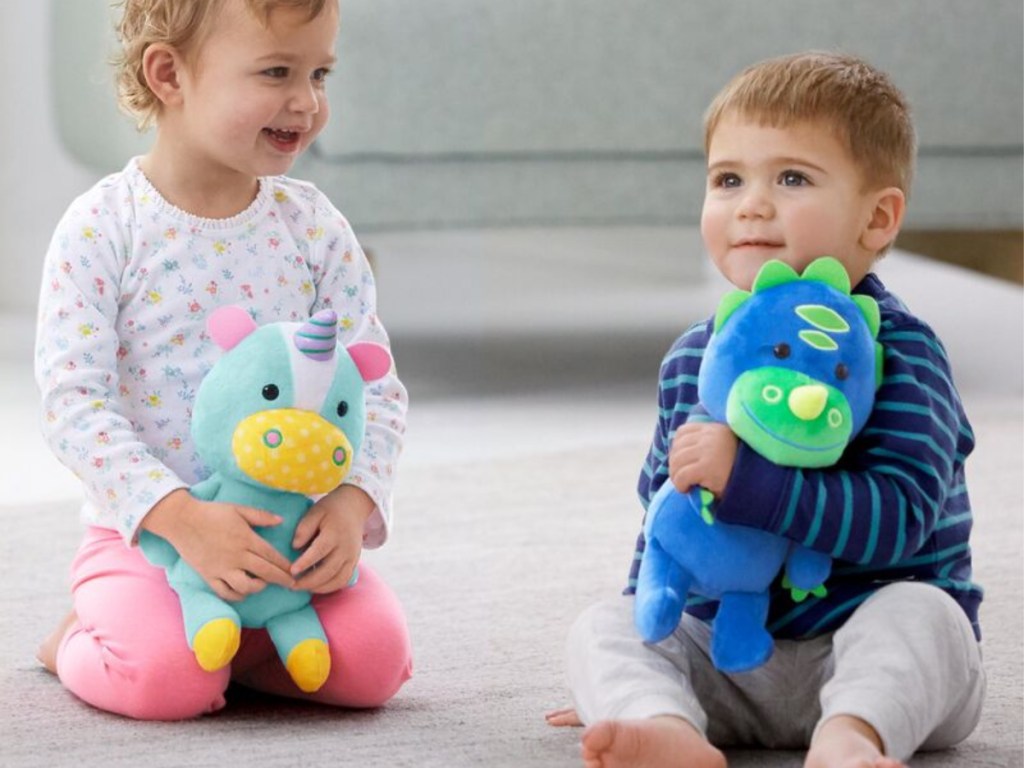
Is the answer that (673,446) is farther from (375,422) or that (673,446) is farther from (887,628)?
(375,422)

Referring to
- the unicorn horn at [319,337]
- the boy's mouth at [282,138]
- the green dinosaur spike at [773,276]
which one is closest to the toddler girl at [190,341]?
the boy's mouth at [282,138]

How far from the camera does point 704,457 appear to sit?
3.34 ft

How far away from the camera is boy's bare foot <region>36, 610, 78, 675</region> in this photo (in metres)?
1.27

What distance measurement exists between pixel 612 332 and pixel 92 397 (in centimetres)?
198

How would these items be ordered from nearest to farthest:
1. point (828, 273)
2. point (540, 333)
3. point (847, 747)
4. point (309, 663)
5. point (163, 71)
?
point (847, 747) → point (828, 273) → point (309, 663) → point (163, 71) → point (540, 333)

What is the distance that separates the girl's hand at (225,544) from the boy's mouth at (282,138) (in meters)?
0.26

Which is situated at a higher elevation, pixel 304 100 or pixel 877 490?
pixel 304 100

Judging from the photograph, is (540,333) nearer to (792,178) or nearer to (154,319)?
(154,319)

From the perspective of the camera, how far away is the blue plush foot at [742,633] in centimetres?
104

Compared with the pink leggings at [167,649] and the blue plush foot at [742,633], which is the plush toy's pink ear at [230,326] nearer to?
the pink leggings at [167,649]

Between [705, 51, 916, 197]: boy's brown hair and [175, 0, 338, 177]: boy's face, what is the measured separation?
0.95 ft

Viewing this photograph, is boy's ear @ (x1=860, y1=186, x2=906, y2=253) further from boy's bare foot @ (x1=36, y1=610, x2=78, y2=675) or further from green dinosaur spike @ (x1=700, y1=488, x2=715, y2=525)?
boy's bare foot @ (x1=36, y1=610, x2=78, y2=675)

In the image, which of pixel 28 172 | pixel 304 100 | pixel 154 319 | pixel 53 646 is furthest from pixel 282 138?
pixel 28 172

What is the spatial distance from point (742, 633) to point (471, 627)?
1.35 ft
